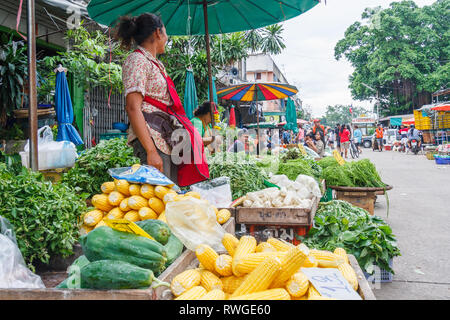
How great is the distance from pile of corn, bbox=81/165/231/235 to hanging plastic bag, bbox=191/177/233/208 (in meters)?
0.62

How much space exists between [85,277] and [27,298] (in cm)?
26

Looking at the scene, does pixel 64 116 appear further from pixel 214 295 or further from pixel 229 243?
pixel 214 295

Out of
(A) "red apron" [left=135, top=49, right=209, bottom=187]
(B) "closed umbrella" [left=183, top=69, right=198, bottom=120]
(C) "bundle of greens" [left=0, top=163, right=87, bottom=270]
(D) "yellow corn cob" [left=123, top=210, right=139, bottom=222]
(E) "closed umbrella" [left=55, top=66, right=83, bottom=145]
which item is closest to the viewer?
(C) "bundle of greens" [left=0, top=163, right=87, bottom=270]

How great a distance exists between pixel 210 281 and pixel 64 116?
5544 millimetres

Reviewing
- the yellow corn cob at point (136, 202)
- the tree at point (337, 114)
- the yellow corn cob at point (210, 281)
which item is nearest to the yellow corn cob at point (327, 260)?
the yellow corn cob at point (210, 281)

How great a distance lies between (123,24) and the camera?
121 inches

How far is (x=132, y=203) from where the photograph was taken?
2555mm

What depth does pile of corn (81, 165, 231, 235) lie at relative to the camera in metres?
2.55

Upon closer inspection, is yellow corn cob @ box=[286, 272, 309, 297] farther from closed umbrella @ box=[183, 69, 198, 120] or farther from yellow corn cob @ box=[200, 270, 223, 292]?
closed umbrella @ box=[183, 69, 198, 120]

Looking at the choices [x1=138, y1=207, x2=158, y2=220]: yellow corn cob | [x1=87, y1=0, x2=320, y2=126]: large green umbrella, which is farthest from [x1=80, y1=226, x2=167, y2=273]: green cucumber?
[x1=87, y1=0, x2=320, y2=126]: large green umbrella

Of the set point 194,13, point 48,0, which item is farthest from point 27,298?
point 48,0

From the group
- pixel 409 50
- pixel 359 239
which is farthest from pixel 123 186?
pixel 409 50

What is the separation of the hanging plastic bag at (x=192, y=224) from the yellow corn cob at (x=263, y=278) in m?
0.54

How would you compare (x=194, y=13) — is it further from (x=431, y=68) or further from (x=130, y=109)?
(x=431, y=68)
